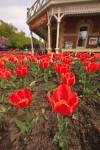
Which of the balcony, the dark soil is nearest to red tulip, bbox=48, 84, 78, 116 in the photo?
the dark soil

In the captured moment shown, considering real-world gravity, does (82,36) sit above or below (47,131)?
below

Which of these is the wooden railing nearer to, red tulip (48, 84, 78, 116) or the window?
the window

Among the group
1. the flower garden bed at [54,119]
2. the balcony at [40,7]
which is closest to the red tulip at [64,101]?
the flower garden bed at [54,119]

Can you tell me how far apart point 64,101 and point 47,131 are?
90 centimetres

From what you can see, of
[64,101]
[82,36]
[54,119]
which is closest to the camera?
[64,101]

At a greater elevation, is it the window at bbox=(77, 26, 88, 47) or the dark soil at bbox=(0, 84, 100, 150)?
the dark soil at bbox=(0, 84, 100, 150)

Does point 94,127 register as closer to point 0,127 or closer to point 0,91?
point 0,127

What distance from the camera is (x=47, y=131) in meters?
2.47

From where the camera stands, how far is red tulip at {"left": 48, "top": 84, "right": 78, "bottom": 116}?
1.64 meters

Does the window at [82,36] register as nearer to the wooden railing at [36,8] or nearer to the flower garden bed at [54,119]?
the wooden railing at [36,8]

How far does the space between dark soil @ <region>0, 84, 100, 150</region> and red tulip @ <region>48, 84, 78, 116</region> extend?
687mm

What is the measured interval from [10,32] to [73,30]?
38.1 meters

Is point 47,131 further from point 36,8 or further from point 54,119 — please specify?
point 36,8

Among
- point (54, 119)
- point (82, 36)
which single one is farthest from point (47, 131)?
point (82, 36)
